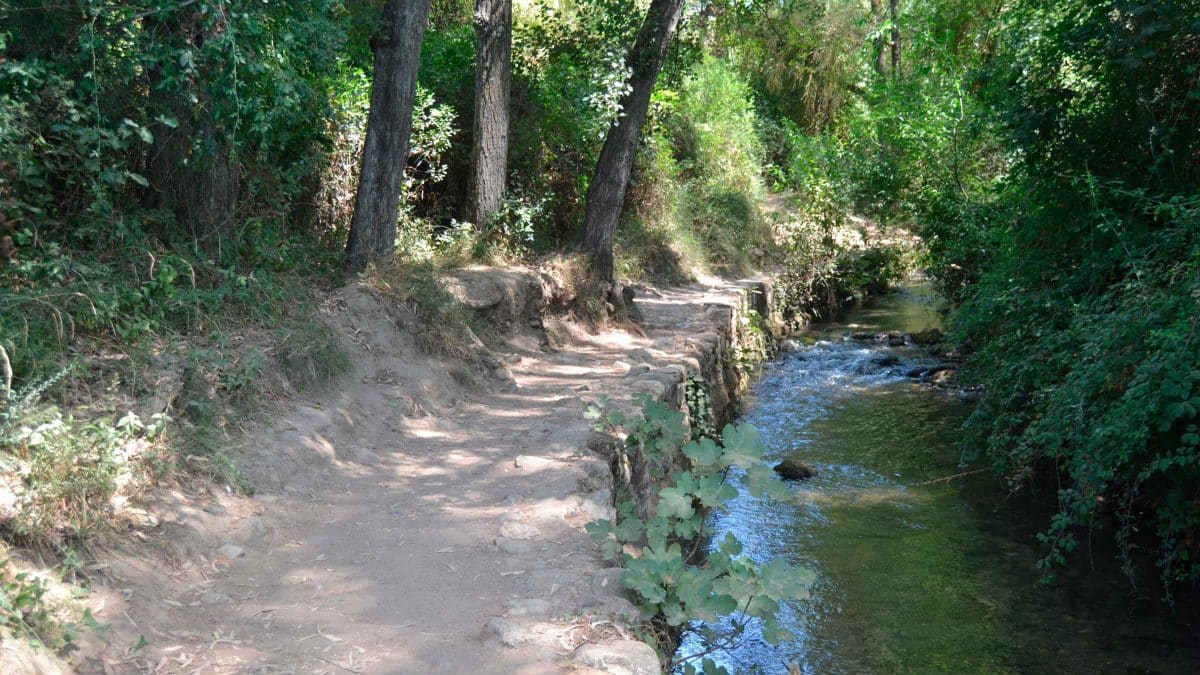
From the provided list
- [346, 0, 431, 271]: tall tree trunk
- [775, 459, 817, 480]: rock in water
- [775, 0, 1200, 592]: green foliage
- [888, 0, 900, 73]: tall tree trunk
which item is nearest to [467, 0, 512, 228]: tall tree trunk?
[346, 0, 431, 271]: tall tree trunk

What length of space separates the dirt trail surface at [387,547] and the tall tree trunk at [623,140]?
3667 mm

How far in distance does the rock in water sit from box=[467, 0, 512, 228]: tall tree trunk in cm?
436

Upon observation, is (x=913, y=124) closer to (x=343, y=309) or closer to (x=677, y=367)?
(x=677, y=367)

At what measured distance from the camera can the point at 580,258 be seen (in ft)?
35.5

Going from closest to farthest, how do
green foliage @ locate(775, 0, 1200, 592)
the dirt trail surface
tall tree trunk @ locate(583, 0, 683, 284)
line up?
the dirt trail surface → green foliage @ locate(775, 0, 1200, 592) → tall tree trunk @ locate(583, 0, 683, 284)

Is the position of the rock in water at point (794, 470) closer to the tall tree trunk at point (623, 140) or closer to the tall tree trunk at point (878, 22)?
the tall tree trunk at point (623, 140)

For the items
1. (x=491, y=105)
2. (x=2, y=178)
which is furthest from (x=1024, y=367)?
(x=2, y=178)

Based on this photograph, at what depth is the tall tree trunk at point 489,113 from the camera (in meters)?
10.4

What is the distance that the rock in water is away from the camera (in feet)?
29.0

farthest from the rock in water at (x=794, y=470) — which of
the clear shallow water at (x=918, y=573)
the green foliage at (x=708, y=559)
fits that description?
the green foliage at (x=708, y=559)

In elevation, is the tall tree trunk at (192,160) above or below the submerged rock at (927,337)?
above

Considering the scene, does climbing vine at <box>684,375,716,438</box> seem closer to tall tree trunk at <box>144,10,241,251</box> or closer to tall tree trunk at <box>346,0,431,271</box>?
tall tree trunk at <box>346,0,431,271</box>

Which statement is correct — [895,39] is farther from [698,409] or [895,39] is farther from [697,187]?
[698,409]

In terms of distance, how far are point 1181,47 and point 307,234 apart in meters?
7.56
